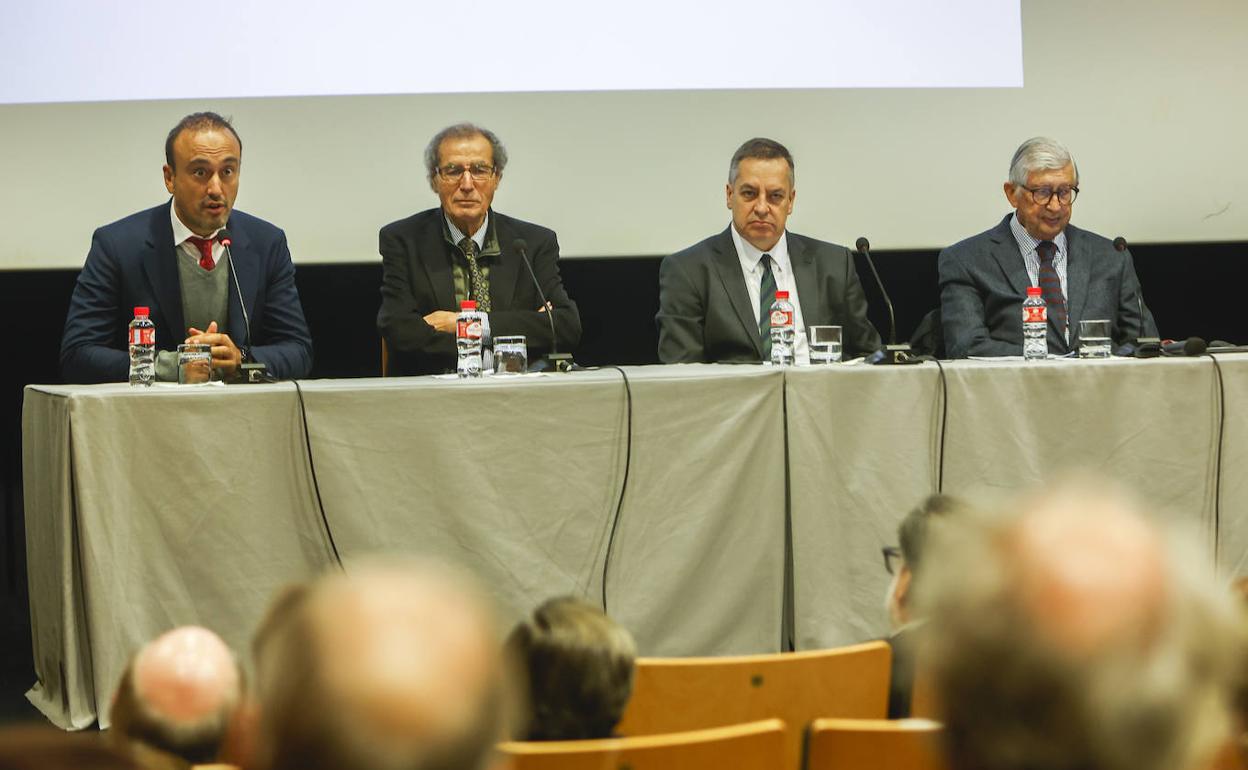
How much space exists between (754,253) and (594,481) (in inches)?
54.4

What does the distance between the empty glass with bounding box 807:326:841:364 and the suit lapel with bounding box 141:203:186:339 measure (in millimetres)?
1860

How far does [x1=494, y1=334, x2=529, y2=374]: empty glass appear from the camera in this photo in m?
3.39

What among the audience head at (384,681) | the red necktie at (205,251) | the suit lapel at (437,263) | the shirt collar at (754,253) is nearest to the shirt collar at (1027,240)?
the shirt collar at (754,253)

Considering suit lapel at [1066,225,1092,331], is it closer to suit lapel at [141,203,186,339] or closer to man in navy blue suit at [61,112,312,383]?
man in navy blue suit at [61,112,312,383]

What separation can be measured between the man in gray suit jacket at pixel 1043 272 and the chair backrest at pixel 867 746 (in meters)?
2.85

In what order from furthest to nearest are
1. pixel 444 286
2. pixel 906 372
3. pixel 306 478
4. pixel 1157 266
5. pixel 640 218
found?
pixel 1157 266
pixel 640 218
pixel 444 286
pixel 906 372
pixel 306 478

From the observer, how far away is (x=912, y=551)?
6.59ft

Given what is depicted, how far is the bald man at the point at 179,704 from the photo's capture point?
1.31m

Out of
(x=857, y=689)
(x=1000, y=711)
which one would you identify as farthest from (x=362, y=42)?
(x=1000, y=711)

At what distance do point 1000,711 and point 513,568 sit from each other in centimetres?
243

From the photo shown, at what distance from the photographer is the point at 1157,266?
5.27 meters

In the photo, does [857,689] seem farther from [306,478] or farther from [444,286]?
[444,286]

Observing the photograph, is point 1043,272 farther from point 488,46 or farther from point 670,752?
point 670,752

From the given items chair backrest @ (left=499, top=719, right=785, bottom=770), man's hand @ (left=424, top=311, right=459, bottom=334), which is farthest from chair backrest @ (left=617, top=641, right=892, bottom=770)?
man's hand @ (left=424, top=311, right=459, bottom=334)
